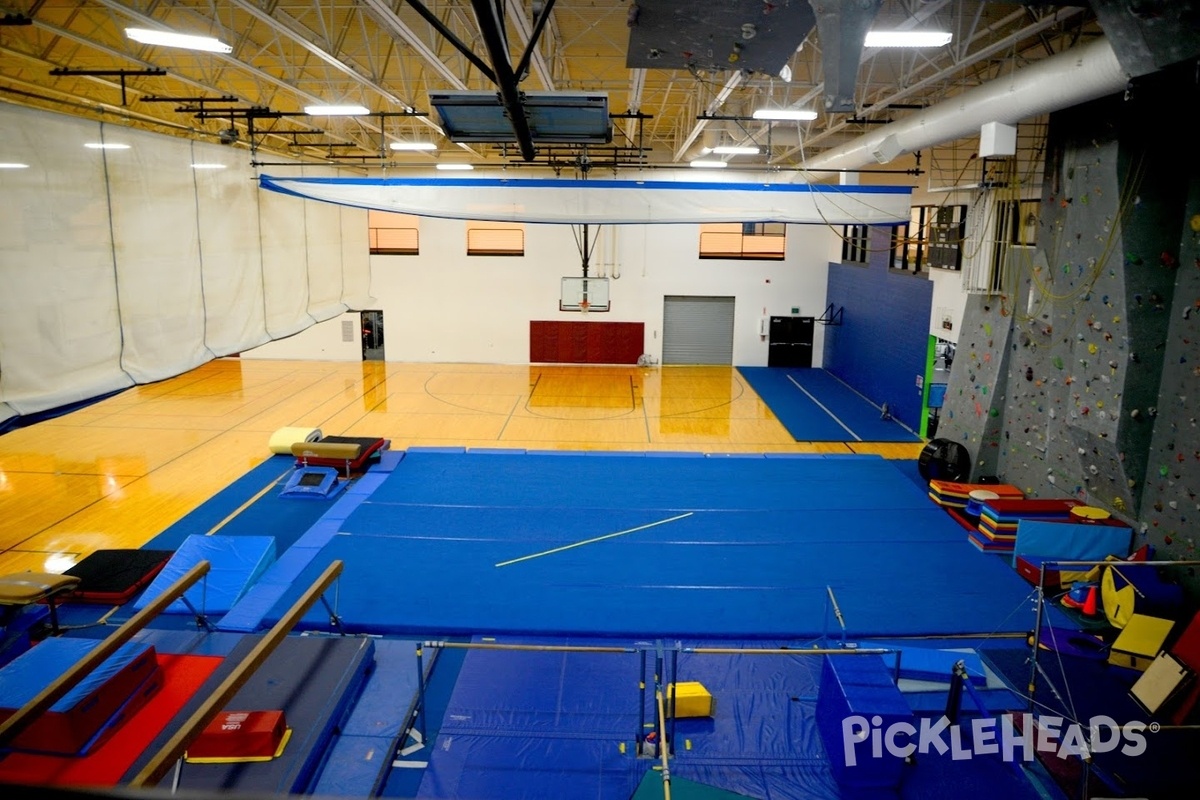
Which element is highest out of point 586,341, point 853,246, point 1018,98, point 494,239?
point 1018,98

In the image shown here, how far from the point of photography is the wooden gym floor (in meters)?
11.3

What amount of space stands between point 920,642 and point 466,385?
14749 mm

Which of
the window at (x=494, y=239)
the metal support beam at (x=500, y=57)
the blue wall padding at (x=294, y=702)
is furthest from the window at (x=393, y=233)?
the blue wall padding at (x=294, y=702)

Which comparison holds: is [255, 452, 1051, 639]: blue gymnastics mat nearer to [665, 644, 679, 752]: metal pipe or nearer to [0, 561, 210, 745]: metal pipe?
[665, 644, 679, 752]: metal pipe

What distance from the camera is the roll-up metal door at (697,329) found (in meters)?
22.6

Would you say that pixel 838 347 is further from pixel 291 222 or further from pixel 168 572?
pixel 168 572

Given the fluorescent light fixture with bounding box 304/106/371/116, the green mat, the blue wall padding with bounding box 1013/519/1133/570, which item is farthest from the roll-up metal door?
the green mat

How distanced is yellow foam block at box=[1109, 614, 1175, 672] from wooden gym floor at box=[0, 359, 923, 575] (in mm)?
7066

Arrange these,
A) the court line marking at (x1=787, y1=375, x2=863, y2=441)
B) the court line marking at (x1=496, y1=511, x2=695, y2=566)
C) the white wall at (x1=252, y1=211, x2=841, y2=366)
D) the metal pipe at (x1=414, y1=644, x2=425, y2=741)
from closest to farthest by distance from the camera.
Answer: the metal pipe at (x1=414, y1=644, x2=425, y2=741)
the court line marking at (x1=496, y1=511, x2=695, y2=566)
the court line marking at (x1=787, y1=375, x2=863, y2=441)
the white wall at (x1=252, y1=211, x2=841, y2=366)

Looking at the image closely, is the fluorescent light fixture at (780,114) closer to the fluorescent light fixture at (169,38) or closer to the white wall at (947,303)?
the white wall at (947,303)

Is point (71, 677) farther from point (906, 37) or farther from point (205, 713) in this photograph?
point (906, 37)

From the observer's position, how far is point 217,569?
863cm

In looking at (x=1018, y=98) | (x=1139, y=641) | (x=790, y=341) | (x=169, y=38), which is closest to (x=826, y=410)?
(x=790, y=341)

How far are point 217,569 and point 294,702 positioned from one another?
10.4 feet
